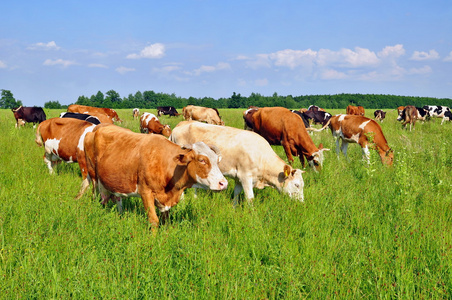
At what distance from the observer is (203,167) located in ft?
15.7

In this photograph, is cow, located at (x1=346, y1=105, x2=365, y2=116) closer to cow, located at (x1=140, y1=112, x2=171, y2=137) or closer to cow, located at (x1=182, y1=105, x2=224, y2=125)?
cow, located at (x1=182, y1=105, x2=224, y2=125)

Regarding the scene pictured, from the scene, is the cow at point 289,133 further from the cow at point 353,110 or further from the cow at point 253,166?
the cow at point 353,110

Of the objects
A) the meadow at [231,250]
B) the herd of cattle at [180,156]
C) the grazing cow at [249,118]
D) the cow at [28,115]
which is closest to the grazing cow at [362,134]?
the herd of cattle at [180,156]

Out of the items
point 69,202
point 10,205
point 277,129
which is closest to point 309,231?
point 69,202

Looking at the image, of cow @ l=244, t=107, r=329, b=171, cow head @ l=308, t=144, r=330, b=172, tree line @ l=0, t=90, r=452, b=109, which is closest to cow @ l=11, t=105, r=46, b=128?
cow @ l=244, t=107, r=329, b=171

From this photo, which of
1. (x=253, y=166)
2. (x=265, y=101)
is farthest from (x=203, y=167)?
(x=265, y=101)

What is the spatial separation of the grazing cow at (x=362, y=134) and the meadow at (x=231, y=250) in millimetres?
4424

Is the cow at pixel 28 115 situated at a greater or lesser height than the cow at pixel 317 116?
lesser

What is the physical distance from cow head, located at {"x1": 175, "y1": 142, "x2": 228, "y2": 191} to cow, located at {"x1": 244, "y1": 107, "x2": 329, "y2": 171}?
4.98m

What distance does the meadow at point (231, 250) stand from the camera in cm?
341

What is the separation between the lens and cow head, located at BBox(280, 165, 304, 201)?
6.51 metres

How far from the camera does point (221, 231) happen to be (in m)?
5.12

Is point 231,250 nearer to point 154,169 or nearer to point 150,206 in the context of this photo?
point 150,206

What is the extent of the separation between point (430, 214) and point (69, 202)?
629cm
